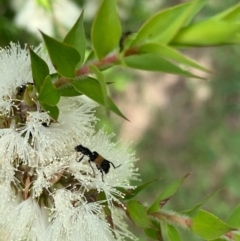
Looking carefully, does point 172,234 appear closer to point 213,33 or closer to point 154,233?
point 154,233

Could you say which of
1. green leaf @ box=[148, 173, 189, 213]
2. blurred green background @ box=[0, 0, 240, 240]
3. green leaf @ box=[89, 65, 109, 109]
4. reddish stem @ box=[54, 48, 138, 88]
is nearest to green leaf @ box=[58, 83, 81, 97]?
reddish stem @ box=[54, 48, 138, 88]

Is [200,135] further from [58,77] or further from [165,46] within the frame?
[165,46]

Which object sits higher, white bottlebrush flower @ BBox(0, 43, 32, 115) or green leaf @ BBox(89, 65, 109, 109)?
green leaf @ BBox(89, 65, 109, 109)

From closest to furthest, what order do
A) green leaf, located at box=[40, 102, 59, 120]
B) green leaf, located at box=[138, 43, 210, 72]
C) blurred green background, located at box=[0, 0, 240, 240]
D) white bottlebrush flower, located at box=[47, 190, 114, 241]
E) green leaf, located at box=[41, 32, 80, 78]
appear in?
green leaf, located at box=[138, 43, 210, 72] → green leaf, located at box=[41, 32, 80, 78] → green leaf, located at box=[40, 102, 59, 120] → white bottlebrush flower, located at box=[47, 190, 114, 241] → blurred green background, located at box=[0, 0, 240, 240]

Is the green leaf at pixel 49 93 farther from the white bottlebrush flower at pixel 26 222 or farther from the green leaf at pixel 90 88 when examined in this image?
the white bottlebrush flower at pixel 26 222

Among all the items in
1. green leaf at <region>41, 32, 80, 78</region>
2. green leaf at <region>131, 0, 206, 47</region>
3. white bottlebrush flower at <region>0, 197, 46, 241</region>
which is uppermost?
green leaf at <region>131, 0, 206, 47</region>

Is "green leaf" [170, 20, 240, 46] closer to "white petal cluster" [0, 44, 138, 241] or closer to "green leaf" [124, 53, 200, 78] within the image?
"green leaf" [124, 53, 200, 78]

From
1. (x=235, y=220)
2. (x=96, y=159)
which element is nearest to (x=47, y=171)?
(x=96, y=159)
